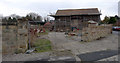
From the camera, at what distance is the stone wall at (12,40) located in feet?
15.2

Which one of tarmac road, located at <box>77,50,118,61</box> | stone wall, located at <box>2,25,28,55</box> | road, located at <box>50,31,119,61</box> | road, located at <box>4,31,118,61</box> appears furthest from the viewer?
stone wall, located at <box>2,25,28,55</box>

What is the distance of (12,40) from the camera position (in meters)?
4.72

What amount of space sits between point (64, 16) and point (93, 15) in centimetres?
781

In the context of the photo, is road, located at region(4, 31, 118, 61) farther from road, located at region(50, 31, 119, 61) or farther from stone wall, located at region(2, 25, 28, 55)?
stone wall, located at region(2, 25, 28, 55)

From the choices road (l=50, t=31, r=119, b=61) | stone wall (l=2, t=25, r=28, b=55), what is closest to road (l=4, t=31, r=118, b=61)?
road (l=50, t=31, r=119, b=61)

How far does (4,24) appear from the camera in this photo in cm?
453

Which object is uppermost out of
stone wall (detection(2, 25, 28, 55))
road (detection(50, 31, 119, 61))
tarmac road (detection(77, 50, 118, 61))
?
stone wall (detection(2, 25, 28, 55))

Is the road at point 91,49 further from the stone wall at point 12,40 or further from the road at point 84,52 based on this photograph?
the stone wall at point 12,40

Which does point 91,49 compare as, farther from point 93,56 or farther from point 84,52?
point 93,56

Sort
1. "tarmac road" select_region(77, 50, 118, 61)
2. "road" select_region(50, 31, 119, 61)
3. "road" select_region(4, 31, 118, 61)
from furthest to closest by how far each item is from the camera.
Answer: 1. "road" select_region(50, 31, 119, 61)
2. "road" select_region(4, 31, 118, 61)
3. "tarmac road" select_region(77, 50, 118, 61)

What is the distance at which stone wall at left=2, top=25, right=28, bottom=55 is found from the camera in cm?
464

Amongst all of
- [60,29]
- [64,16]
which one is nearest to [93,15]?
[64,16]

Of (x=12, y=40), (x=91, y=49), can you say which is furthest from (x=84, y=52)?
(x=12, y=40)

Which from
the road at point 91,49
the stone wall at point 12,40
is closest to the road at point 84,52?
the road at point 91,49
